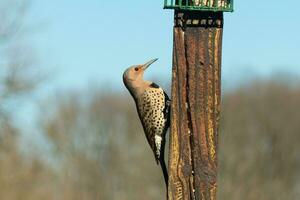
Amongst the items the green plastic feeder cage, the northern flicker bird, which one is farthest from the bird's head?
the green plastic feeder cage

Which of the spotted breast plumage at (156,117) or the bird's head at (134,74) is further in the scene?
the bird's head at (134,74)

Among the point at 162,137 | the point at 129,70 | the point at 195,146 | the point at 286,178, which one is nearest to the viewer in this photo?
the point at 195,146

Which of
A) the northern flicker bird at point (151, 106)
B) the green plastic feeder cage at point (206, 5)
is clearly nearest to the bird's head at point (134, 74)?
the northern flicker bird at point (151, 106)

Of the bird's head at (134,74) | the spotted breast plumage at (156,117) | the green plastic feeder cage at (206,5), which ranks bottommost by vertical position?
the spotted breast plumage at (156,117)

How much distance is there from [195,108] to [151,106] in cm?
194

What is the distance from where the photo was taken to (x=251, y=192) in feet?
141

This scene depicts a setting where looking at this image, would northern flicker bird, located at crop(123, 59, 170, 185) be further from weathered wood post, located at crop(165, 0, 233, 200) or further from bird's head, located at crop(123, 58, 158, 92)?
weathered wood post, located at crop(165, 0, 233, 200)

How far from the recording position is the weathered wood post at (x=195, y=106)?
6238 millimetres

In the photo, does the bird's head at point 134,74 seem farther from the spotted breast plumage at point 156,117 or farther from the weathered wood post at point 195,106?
the weathered wood post at point 195,106

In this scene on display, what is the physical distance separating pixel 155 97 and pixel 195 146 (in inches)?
83.1

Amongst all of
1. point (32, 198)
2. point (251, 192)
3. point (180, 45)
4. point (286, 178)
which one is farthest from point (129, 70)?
point (286, 178)

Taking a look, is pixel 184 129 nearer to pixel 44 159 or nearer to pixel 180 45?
pixel 180 45

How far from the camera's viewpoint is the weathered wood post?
246 inches

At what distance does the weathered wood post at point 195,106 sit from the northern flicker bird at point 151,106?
1.24 meters
